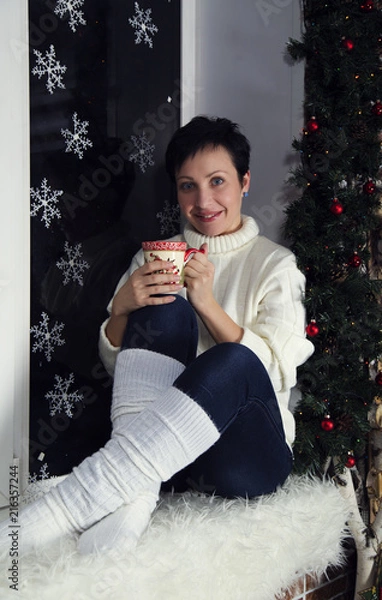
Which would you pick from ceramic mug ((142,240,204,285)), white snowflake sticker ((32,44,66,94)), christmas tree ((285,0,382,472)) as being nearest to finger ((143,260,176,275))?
ceramic mug ((142,240,204,285))

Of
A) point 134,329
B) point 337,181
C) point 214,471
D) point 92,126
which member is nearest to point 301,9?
point 337,181

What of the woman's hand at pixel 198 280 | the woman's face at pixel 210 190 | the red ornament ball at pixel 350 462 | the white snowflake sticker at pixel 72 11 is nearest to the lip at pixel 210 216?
the woman's face at pixel 210 190

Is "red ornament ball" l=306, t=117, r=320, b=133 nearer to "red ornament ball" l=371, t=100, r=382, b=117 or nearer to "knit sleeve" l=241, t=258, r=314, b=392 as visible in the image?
"red ornament ball" l=371, t=100, r=382, b=117

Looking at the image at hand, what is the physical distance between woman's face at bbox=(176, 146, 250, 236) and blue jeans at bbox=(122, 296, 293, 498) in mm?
301

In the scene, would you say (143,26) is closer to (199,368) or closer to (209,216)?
(209,216)

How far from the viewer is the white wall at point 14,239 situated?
5.12 ft

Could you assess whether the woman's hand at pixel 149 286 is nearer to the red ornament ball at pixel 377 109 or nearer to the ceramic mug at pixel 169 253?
the ceramic mug at pixel 169 253

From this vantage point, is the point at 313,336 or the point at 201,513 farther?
the point at 313,336

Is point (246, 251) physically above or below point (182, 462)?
above

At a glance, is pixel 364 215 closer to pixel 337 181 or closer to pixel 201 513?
pixel 337 181

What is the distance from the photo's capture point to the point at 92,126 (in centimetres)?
178

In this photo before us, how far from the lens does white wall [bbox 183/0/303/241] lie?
1.91 meters

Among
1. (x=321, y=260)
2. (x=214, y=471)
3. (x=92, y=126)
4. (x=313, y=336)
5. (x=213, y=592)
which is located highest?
(x=92, y=126)

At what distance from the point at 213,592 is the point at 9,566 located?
37cm
